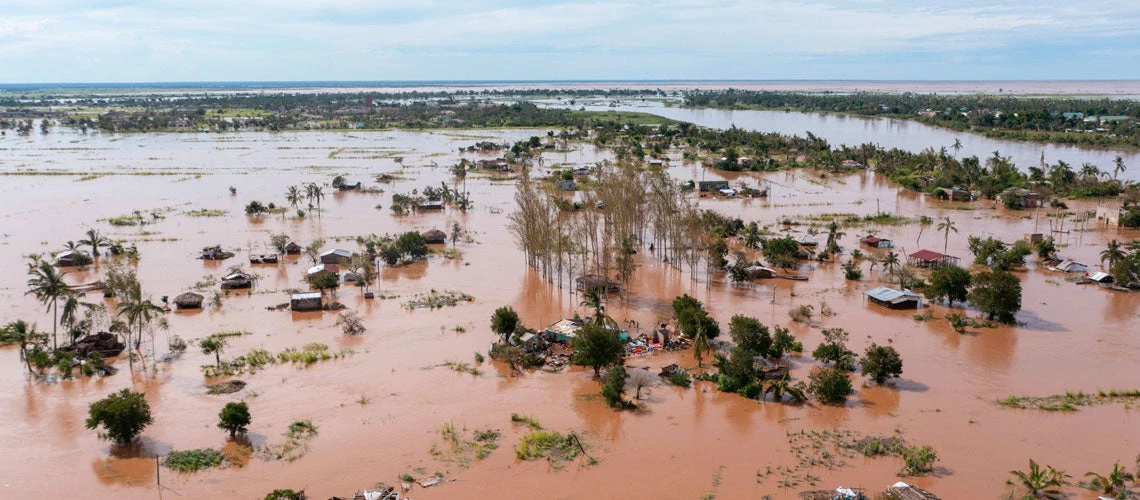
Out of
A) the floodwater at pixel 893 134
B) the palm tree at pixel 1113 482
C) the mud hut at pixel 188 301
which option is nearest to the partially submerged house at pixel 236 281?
the mud hut at pixel 188 301

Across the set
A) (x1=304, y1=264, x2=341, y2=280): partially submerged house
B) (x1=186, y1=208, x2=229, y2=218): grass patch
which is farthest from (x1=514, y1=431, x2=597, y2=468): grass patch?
(x1=186, y1=208, x2=229, y2=218): grass patch

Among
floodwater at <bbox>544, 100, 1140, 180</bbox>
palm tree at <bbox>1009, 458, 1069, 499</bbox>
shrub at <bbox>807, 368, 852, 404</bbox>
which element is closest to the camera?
palm tree at <bbox>1009, 458, 1069, 499</bbox>

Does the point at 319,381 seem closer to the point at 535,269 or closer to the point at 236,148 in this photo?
the point at 535,269

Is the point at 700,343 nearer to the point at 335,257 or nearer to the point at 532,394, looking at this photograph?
the point at 532,394

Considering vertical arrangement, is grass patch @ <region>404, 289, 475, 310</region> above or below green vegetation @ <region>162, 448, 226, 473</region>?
above

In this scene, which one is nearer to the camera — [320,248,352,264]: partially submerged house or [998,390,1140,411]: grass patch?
[998,390,1140,411]: grass patch

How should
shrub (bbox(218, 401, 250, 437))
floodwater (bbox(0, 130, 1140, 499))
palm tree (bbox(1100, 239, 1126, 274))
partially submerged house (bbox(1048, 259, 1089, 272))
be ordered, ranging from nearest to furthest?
floodwater (bbox(0, 130, 1140, 499)), shrub (bbox(218, 401, 250, 437)), palm tree (bbox(1100, 239, 1126, 274)), partially submerged house (bbox(1048, 259, 1089, 272))

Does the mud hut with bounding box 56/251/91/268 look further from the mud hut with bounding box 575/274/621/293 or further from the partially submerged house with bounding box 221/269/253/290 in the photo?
the mud hut with bounding box 575/274/621/293

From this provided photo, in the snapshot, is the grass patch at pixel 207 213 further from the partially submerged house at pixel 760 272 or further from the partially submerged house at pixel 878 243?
the partially submerged house at pixel 878 243
